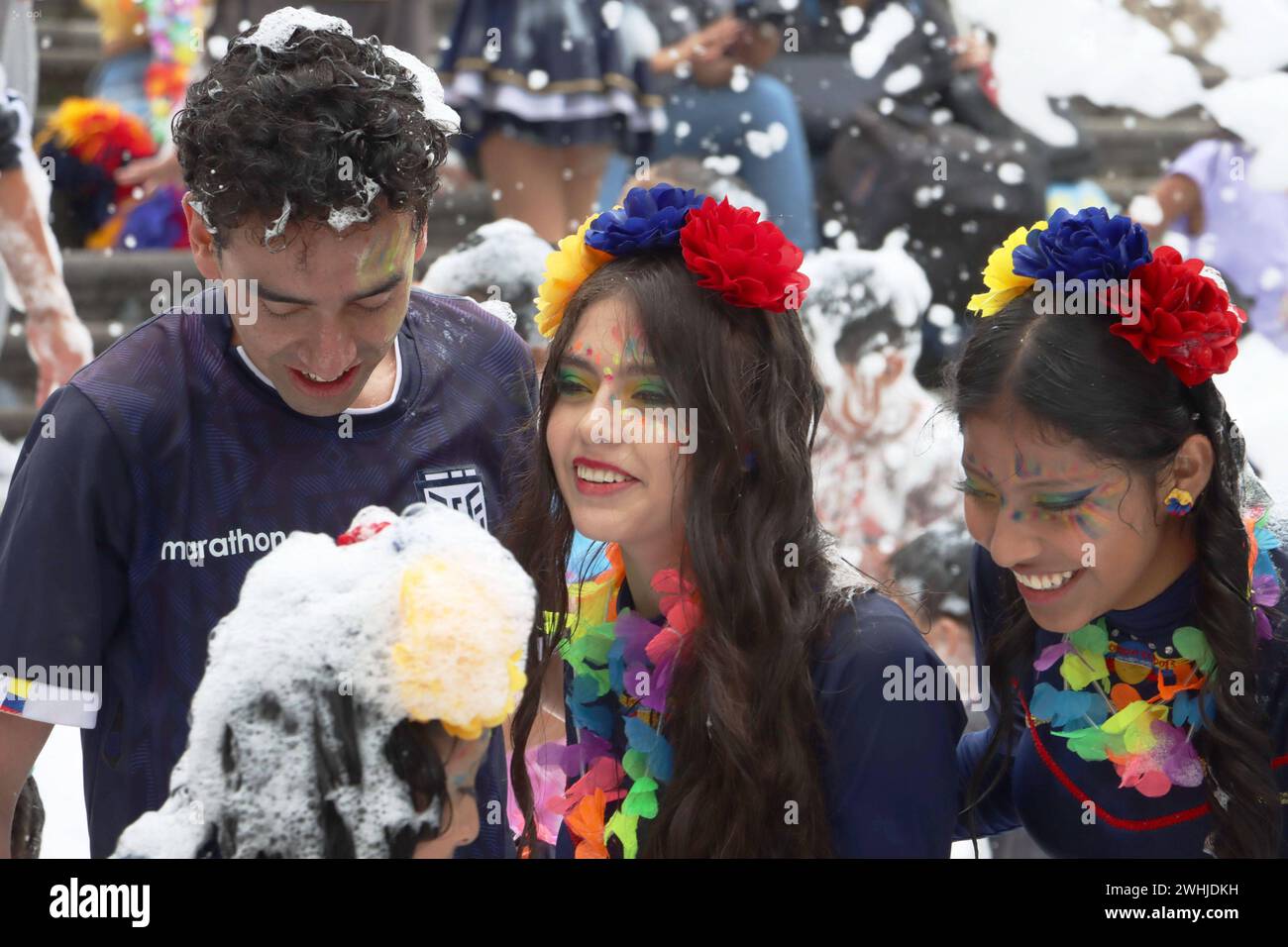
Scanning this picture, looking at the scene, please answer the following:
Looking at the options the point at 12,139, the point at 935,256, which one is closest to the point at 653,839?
the point at 12,139

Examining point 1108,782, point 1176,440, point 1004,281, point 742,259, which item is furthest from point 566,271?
point 1108,782

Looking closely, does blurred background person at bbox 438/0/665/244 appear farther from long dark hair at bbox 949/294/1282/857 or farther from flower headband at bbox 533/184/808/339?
long dark hair at bbox 949/294/1282/857

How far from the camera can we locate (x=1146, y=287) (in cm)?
182

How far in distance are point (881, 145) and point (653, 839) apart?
369 centimetres

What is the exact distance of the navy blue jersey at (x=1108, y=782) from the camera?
181 centimetres

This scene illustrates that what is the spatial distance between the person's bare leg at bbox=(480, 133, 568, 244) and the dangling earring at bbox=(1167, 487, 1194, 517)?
9.16ft

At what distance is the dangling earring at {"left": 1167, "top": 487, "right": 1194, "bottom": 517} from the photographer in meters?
1.83

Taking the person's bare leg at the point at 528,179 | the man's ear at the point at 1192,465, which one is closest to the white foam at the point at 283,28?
the man's ear at the point at 1192,465

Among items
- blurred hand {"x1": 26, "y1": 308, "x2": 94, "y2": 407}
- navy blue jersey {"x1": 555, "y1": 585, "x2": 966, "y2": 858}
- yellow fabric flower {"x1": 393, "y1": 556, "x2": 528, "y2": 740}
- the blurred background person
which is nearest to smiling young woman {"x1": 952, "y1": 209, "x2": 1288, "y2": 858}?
navy blue jersey {"x1": 555, "y1": 585, "x2": 966, "y2": 858}

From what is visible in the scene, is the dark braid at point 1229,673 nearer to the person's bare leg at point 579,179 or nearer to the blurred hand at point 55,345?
the person's bare leg at point 579,179

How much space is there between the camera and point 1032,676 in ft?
6.54

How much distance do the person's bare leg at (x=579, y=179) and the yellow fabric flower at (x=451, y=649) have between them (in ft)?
10.2

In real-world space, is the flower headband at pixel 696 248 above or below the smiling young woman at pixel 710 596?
above
